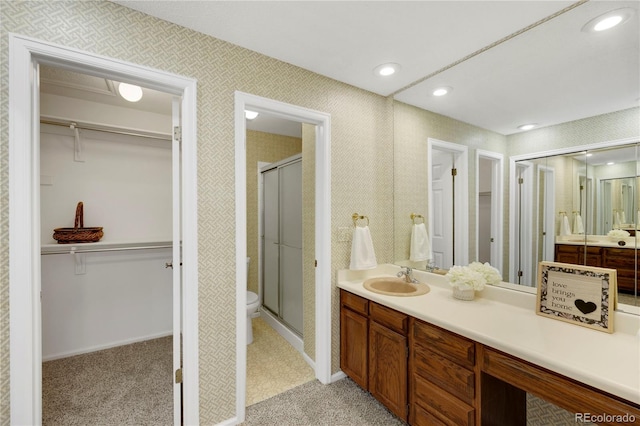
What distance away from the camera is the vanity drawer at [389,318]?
167 cm

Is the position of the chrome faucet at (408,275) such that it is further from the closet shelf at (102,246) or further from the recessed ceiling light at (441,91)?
the closet shelf at (102,246)

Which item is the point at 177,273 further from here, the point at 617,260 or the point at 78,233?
the point at 617,260

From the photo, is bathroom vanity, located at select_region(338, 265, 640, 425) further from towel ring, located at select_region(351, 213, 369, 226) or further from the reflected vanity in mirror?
towel ring, located at select_region(351, 213, 369, 226)

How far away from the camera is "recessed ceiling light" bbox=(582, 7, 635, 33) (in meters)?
1.29

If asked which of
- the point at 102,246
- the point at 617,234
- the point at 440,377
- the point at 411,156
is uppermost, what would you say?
the point at 411,156

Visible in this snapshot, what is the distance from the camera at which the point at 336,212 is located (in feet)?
7.29

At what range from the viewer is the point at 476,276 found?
66.9 inches

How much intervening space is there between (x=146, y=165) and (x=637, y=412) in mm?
3671

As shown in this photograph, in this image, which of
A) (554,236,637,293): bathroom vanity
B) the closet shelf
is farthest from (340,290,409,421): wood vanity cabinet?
the closet shelf

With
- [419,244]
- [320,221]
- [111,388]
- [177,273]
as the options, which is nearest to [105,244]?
[111,388]

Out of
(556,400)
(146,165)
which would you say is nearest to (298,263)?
(146,165)

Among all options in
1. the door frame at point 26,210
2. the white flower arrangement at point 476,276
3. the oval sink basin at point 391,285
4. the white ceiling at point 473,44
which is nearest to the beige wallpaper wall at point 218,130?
the door frame at point 26,210

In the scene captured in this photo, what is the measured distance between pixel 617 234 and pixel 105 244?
3566 millimetres

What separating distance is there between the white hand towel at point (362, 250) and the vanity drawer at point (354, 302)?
22 centimetres
